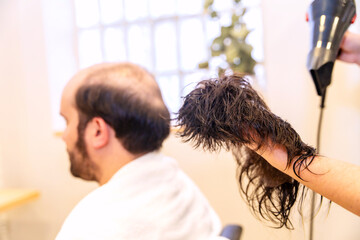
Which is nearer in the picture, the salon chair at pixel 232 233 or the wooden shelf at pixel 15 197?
the salon chair at pixel 232 233

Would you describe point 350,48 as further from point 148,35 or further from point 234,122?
point 148,35

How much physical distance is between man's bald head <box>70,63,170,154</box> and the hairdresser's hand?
0.43 metres

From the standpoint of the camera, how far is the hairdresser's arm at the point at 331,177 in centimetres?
31

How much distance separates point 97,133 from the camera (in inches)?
31.2

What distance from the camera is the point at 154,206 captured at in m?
0.71

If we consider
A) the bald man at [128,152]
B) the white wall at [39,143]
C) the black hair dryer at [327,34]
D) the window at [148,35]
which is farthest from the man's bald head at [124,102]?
the window at [148,35]

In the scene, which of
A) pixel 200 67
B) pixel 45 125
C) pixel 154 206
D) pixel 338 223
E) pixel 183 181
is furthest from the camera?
A: pixel 45 125

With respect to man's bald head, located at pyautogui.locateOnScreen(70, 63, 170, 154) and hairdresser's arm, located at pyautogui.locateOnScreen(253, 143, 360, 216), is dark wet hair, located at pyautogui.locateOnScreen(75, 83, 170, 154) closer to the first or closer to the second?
man's bald head, located at pyautogui.locateOnScreen(70, 63, 170, 154)

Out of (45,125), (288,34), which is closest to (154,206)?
(288,34)

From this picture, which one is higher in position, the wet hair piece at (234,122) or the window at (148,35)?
the window at (148,35)

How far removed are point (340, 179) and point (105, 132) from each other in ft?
1.97

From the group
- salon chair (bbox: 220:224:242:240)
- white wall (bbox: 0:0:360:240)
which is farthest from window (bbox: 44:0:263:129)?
salon chair (bbox: 220:224:242:240)

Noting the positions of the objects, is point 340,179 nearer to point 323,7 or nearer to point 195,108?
point 195,108

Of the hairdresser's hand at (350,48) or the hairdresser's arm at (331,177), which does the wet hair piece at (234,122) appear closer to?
the hairdresser's arm at (331,177)
